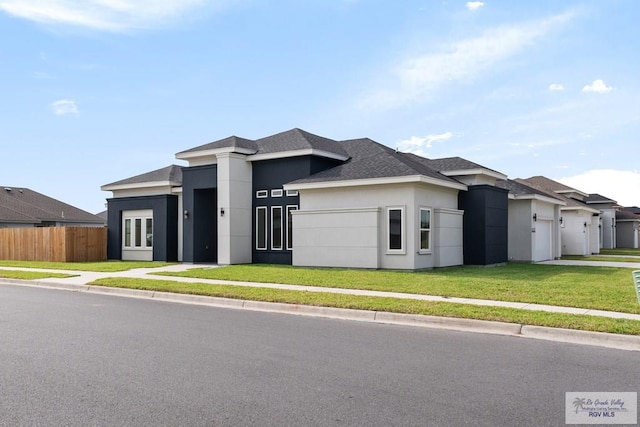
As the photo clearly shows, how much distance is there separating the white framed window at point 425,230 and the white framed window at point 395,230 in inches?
32.3

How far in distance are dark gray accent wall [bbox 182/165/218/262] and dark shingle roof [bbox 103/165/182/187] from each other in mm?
2623

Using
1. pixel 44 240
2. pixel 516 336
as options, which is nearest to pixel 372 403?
pixel 516 336

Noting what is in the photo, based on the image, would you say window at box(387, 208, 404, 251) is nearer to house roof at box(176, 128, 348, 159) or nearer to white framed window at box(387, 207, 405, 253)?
white framed window at box(387, 207, 405, 253)

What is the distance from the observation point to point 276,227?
2477cm

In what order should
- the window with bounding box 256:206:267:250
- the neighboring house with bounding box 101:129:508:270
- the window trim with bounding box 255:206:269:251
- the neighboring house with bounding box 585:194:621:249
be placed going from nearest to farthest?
1. the neighboring house with bounding box 101:129:508:270
2. the window trim with bounding box 255:206:269:251
3. the window with bounding box 256:206:267:250
4. the neighboring house with bounding box 585:194:621:249

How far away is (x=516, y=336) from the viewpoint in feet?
30.9

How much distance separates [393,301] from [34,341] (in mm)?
6996

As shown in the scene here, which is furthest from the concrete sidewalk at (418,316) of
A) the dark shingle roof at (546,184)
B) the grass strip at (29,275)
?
the dark shingle roof at (546,184)

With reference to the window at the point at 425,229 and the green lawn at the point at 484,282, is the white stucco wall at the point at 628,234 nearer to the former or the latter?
the green lawn at the point at 484,282

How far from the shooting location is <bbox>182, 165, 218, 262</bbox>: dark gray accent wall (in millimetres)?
25594

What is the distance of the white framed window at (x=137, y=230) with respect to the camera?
1145 inches

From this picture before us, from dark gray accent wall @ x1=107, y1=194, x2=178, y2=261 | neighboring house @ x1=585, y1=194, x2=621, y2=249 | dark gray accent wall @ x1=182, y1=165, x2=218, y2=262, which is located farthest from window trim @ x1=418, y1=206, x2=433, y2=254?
neighboring house @ x1=585, y1=194, x2=621, y2=249

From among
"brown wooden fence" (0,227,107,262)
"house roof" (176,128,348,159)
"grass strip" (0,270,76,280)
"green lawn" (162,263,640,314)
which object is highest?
"house roof" (176,128,348,159)

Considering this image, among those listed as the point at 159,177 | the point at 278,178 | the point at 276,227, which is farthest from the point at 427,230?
the point at 159,177
